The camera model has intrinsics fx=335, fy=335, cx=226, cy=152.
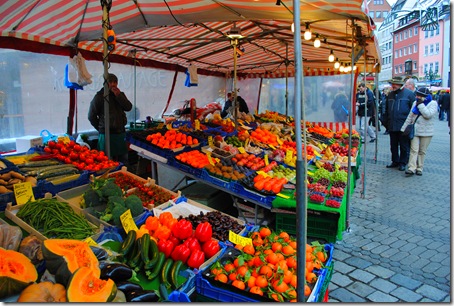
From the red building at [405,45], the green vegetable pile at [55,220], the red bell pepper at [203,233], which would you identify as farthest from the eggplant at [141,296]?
the red building at [405,45]

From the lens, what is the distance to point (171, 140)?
5.74 m

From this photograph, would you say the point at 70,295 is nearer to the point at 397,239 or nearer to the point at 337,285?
the point at 337,285

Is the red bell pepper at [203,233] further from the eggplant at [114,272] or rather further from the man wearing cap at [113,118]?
the man wearing cap at [113,118]

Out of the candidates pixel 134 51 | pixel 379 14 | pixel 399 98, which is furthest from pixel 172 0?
pixel 379 14

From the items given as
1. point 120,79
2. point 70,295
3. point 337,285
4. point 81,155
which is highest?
point 120,79

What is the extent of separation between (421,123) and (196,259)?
7409 millimetres

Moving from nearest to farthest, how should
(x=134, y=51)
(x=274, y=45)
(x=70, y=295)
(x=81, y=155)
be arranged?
(x=70, y=295) → (x=81, y=155) → (x=134, y=51) → (x=274, y=45)

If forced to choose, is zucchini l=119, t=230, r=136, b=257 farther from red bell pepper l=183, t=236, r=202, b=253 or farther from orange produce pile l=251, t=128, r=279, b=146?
orange produce pile l=251, t=128, r=279, b=146

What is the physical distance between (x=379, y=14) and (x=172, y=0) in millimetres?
100144

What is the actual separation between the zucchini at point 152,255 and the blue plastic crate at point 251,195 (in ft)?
6.32

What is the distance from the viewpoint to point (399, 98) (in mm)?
8703

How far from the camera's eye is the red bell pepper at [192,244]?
2885 millimetres

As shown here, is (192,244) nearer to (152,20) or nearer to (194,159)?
(194,159)

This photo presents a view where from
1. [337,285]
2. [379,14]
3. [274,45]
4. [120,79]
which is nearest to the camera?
[337,285]
